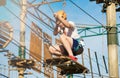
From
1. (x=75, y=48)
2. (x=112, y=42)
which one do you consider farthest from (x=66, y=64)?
(x=112, y=42)

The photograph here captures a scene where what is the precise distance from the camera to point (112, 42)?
1440 centimetres

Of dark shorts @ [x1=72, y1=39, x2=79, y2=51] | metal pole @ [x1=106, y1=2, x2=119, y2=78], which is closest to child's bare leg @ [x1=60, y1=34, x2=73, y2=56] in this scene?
dark shorts @ [x1=72, y1=39, x2=79, y2=51]

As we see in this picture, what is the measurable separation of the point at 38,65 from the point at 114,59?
33.8 ft

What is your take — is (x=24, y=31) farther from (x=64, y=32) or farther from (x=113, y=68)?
(x=64, y=32)

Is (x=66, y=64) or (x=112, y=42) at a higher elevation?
(x=112, y=42)

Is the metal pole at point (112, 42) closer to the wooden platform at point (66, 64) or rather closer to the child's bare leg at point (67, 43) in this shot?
the wooden platform at point (66, 64)

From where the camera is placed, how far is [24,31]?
2425cm

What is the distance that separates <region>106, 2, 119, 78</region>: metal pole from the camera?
555 inches

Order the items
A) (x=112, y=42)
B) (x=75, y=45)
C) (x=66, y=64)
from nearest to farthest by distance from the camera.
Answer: (x=66, y=64) < (x=75, y=45) < (x=112, y=42)

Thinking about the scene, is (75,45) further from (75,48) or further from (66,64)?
(66,64)

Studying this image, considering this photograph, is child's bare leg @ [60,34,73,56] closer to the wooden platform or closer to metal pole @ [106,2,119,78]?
the wooden platform

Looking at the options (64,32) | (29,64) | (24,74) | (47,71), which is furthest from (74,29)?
(47,71)

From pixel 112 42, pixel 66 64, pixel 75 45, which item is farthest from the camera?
pixel 112 42

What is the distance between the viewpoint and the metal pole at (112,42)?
555 inches
